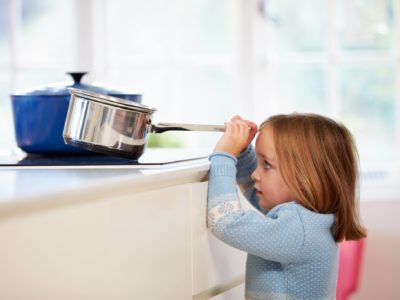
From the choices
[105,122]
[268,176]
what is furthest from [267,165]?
[105,122]

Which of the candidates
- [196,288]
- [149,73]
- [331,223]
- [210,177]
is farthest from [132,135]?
[149,73]

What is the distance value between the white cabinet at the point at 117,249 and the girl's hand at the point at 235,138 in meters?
0.09

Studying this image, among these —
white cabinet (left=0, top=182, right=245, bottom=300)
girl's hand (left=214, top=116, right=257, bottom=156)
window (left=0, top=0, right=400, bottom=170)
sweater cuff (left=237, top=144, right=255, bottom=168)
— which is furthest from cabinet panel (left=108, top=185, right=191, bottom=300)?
window (left=0, top=0, right=400, bottom=170)

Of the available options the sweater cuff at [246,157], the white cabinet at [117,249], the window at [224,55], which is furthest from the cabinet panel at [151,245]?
the window at [224,55]

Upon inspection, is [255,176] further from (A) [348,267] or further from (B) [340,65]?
(B) [340,65]

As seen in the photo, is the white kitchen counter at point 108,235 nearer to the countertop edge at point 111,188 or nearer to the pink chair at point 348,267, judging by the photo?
the countertop edge at point 111,188

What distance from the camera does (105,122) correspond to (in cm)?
124

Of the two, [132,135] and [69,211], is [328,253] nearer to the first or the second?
[132,135]

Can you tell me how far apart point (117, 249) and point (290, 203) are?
1.28 ft

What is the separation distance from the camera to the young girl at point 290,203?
1235 mm

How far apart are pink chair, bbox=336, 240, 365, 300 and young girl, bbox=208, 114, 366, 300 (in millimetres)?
952

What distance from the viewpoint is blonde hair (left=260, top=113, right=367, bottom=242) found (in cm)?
134

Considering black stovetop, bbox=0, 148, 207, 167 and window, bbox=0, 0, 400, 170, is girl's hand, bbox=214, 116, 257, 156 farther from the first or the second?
window, bbox=0, 0, 400, 170

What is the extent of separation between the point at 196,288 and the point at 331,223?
0.87 feet
